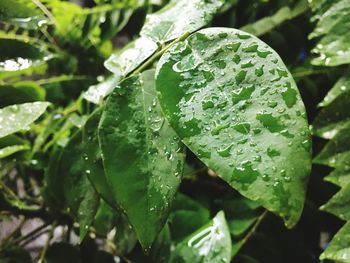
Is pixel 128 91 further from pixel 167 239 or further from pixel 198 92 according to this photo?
pixel 167 239

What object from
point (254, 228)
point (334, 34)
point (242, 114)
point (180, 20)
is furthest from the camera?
point (254, 228)

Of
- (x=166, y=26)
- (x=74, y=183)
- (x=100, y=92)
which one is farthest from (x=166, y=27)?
(x=74, y=183)

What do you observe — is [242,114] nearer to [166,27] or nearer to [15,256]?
[166,27]

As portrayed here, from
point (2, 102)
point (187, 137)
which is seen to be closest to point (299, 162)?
point (187, 137)

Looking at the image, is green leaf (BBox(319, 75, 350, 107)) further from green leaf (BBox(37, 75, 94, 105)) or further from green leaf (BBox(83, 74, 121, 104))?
green leaf (BBox(37, 75, 94, 105))

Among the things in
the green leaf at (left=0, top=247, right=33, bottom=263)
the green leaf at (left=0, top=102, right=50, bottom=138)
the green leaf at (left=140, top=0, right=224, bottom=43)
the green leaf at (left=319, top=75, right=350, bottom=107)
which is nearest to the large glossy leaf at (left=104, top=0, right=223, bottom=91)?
the green leaf at (left=140, top=0, right=224, bottom=43)

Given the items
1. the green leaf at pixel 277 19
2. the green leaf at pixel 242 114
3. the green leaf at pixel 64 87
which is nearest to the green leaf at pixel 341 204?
the green leaf at pixel 242 114
